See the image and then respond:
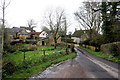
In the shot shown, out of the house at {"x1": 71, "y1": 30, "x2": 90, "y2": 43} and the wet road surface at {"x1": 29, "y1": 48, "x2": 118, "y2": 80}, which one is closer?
the wet road surface at {"x1": 29, "y1": 48, "x2": 118, "y2": 80}

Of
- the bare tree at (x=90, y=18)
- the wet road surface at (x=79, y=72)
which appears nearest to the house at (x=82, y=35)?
the bare tree at (x=90, y=18)

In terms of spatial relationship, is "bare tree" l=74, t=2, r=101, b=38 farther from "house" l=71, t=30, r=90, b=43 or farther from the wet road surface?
the wet road surface

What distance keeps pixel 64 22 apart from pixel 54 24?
11.1 ft

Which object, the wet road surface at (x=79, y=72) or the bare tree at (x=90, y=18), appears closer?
the wet road surface at (x=79, y=72)

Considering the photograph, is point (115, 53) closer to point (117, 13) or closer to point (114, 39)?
point (114, 39)

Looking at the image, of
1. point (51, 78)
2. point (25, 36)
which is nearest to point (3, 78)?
point (51, 78)

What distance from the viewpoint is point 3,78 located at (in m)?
5.14

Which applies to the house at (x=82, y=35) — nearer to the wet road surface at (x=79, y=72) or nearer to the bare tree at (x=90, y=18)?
the bare tree at (x=90, y=18)

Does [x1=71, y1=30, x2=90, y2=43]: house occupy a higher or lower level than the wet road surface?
higher

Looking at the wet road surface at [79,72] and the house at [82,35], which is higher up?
the house at [82,35]

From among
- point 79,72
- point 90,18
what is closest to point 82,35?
point 90,18

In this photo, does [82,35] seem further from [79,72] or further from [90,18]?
[79,72]

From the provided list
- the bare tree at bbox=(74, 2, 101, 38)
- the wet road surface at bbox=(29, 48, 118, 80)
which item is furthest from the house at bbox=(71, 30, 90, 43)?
the wet road surface at bbox=(29, 48, 118, 80)

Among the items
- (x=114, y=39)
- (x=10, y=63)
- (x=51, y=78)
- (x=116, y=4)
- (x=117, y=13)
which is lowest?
(x=51, y=78)
